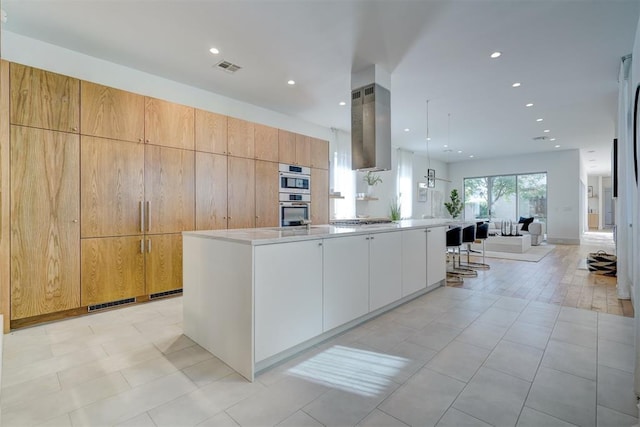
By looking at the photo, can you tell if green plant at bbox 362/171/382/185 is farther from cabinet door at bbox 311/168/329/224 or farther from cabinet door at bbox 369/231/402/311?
cabinet door at bbox 369/231/402/311

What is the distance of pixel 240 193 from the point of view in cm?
446

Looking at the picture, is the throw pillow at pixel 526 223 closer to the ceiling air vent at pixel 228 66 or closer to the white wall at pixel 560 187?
the white wall at pixel 560 187

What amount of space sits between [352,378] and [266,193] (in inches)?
131

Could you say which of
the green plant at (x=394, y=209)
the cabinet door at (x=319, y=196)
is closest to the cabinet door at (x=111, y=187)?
the cabinet door at (x=319, y=196)

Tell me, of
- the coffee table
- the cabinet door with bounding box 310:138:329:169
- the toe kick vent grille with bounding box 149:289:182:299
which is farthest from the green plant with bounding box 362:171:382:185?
the toe kick vent grille with bounding box 149:289:182:299

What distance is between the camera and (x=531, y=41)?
331 cm

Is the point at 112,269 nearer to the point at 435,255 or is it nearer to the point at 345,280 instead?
the point at 345,280

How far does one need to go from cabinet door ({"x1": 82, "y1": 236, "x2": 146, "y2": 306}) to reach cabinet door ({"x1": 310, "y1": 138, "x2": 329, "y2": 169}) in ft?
10.3

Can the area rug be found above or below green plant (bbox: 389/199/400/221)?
below

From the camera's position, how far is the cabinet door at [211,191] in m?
4.00

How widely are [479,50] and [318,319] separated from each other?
11.5 ft

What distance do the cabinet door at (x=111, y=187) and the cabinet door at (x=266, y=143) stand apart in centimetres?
165

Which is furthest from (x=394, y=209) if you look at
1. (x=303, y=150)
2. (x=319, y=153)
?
(x=303, y=150)

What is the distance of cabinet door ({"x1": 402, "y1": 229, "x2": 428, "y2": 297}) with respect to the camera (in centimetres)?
335
